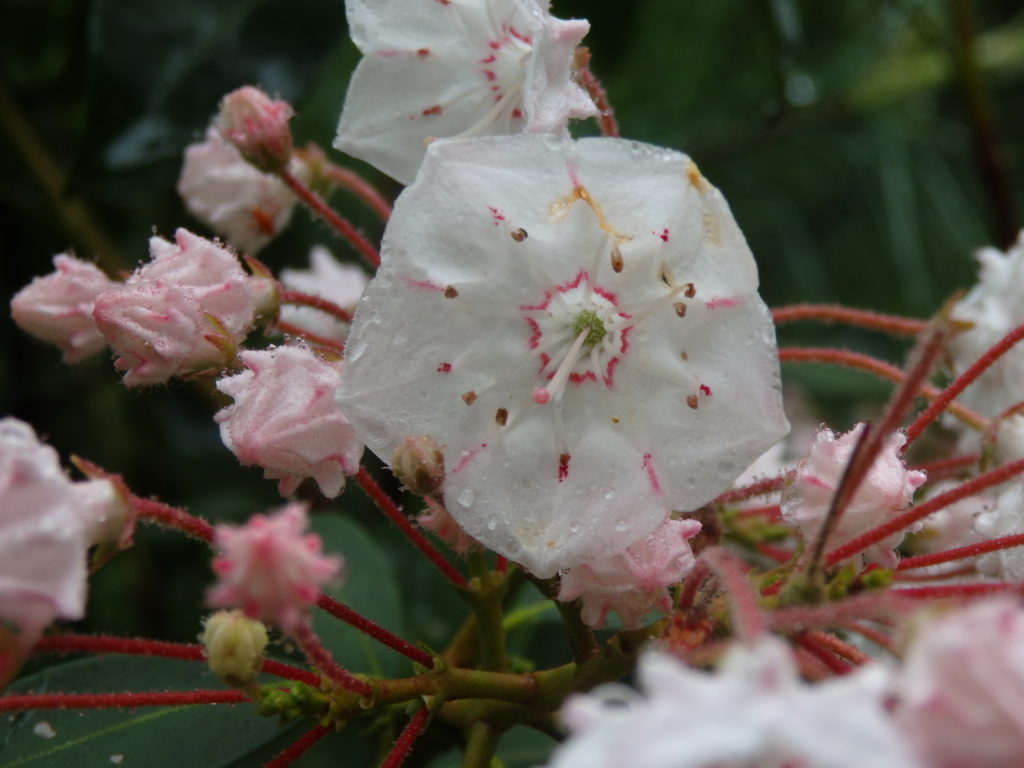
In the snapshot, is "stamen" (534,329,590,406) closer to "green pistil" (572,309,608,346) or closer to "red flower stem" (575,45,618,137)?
"green pistil" (572,309,608,346)

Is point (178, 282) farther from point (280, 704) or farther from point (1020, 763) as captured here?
point (1020, 763)

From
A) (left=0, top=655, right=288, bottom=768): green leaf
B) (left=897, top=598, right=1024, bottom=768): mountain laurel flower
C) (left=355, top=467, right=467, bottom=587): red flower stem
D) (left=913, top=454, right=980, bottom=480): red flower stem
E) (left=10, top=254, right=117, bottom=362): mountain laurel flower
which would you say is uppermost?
(left=897, top=598, right=1024, bottom=768): mountain laurel flower

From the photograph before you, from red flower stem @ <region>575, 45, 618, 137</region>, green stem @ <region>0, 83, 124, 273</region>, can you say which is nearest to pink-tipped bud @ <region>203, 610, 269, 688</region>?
red flower stem @ <region>575, 45, 618, 137</region>

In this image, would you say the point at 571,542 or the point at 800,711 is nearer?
the point at 800,711

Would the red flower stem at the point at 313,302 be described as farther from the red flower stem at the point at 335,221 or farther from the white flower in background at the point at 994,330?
the white flower in background at the point at 994,330

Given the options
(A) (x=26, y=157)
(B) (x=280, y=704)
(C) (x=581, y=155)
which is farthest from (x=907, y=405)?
(A) (x=26, y=157)

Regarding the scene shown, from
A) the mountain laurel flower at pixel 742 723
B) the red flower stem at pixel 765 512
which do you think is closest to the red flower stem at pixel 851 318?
the red flower stem at pixel 765 512
